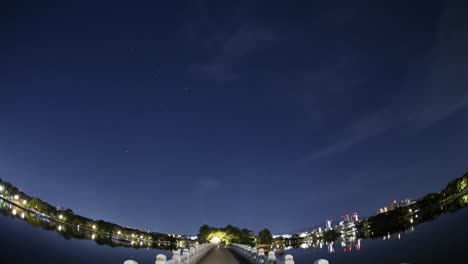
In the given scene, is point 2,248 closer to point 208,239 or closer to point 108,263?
point 108,263

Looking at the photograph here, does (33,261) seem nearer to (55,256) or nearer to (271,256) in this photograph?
(55,256)

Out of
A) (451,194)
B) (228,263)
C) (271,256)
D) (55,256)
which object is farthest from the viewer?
(451,194)

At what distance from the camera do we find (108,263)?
88.5 meters

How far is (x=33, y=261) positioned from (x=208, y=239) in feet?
299

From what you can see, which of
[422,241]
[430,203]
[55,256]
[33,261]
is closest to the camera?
[33,261]

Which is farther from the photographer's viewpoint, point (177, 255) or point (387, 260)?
point (387, 260)

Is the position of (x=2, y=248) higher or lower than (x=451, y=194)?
lower

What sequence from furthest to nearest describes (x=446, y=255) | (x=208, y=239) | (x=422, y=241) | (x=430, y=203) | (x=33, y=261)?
(x=430, y=203), (x=208, y=239), (x=422, y=241), (x=446, y=255), (x=33, y=261)

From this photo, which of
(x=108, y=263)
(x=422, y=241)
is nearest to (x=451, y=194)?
(x=422, y=241)

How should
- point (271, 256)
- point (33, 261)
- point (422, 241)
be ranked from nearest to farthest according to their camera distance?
1. point (271, 256)
2. point (33, 261)
3. point (422, 241)

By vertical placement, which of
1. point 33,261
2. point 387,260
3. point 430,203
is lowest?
point 387,260

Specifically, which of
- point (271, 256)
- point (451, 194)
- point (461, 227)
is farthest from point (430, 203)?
point (271, 256)

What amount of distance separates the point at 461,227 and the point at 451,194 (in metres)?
55.3

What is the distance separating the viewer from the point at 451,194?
17125 centimetres
